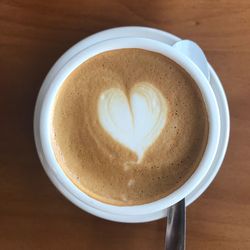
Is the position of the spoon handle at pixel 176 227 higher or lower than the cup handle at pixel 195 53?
lower

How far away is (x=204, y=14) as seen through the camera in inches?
40.2

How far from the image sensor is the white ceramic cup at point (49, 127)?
35.9 inches

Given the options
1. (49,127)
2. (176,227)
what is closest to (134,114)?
(49,127)

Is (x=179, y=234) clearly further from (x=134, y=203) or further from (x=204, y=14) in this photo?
(x=204, y=14)

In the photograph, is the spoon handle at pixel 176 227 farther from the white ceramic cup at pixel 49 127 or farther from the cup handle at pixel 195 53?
the cup handle at pixel 195 53

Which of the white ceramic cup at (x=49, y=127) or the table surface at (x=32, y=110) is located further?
the table surface at (x=32, y=110)

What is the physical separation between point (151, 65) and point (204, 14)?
20cm

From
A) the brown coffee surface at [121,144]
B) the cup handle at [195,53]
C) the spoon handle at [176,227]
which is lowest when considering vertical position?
the spoon handle at [176,227]

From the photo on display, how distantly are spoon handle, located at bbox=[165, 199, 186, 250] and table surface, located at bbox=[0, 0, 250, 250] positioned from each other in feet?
Result: 0.16

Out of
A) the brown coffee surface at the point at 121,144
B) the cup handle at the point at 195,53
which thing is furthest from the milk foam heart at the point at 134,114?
the cup handle at the point at 195,53

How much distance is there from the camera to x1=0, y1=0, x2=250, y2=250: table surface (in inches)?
40.1

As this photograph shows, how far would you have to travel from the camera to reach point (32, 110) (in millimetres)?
1034

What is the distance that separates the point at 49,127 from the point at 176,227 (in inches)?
15.0

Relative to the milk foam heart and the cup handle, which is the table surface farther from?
the milk foam heart
